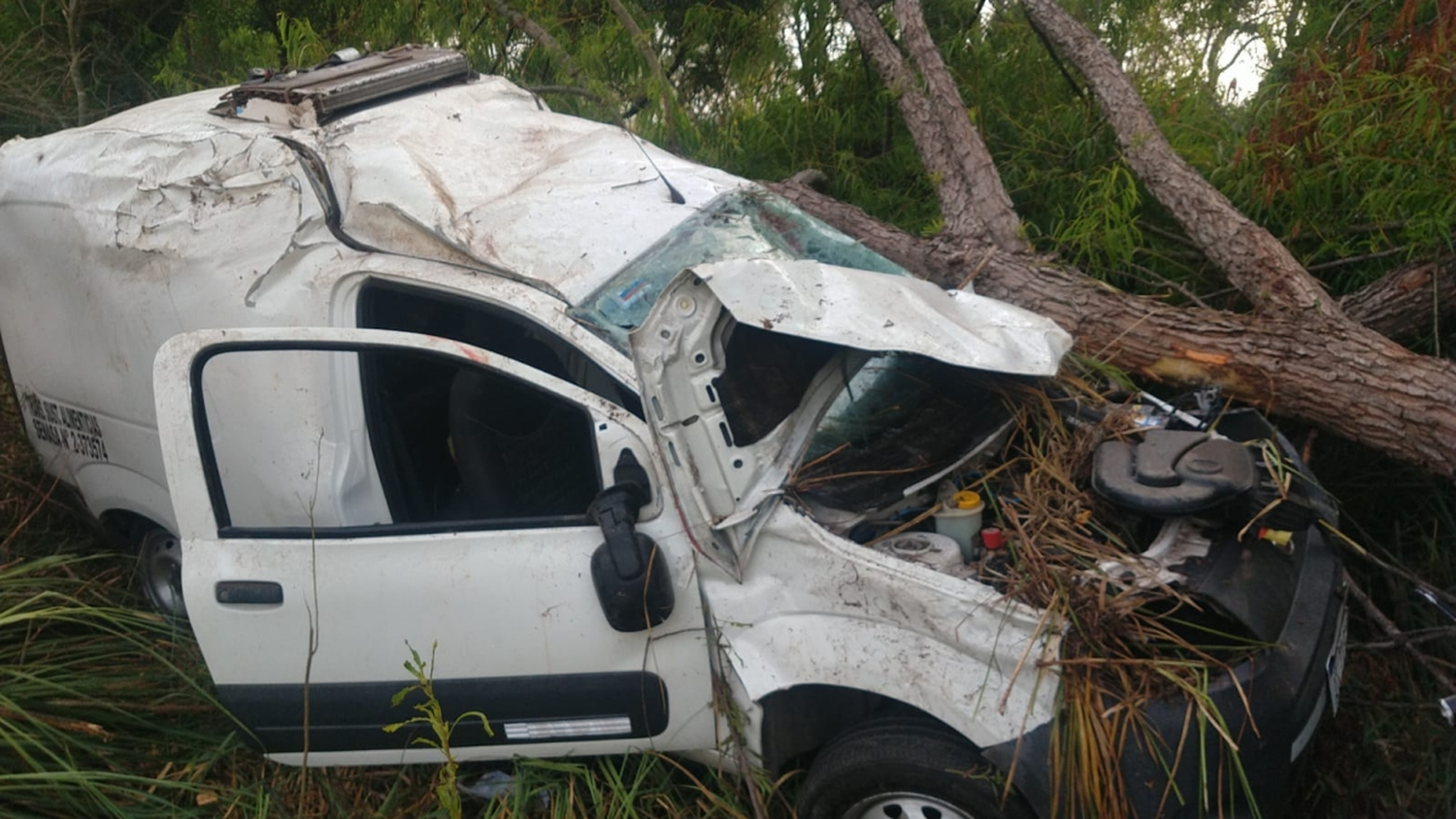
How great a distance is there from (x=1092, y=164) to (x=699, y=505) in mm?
3497

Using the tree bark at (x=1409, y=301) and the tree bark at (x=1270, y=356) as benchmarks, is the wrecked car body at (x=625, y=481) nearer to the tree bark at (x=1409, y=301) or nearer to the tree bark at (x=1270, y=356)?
the tree bark at (x=1270, y=356)

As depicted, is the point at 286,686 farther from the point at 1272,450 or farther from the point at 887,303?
the point at 1272,450

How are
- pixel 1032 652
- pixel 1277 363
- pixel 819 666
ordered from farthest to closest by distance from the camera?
1. pixel 1277 363
2. pixel 819 666
3. pixel 1032 652

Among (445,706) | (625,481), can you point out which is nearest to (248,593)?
(445,706)

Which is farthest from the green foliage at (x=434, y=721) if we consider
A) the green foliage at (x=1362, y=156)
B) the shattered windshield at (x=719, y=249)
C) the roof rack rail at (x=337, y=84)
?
the green foliage at (x=1362, y=156)

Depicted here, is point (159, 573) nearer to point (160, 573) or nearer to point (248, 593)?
point (160, 573)

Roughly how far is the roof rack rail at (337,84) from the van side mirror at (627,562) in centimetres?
189

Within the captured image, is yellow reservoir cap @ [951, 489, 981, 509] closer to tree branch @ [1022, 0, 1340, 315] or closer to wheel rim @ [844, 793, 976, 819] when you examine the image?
wheel rim @ [844, 793, 976, 819]

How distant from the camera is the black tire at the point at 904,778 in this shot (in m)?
2.43

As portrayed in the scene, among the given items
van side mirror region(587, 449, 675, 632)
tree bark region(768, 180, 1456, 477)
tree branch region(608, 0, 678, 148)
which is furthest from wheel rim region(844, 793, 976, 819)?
tree branch region(608, 0, 678, 148)

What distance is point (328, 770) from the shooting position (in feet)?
10.5

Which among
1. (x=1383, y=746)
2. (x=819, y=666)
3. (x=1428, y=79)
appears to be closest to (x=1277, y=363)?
(x=1383, y=746)

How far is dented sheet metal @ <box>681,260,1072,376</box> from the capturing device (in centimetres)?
245

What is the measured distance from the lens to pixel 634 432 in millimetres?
2662
